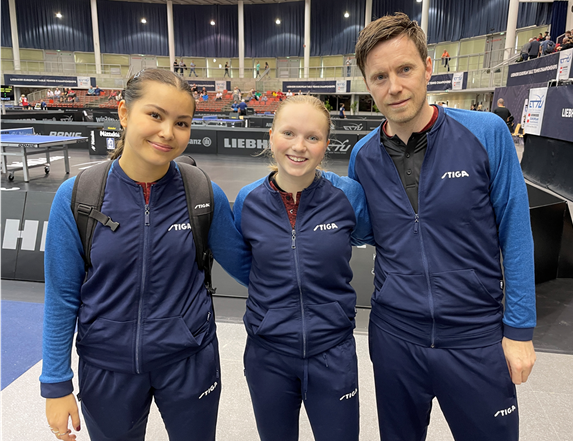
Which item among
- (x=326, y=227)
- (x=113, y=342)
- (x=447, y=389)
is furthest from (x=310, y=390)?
(x=113, y=342)

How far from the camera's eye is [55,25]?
3650 centimetres

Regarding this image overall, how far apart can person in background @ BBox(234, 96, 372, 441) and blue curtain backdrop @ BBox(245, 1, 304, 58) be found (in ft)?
128

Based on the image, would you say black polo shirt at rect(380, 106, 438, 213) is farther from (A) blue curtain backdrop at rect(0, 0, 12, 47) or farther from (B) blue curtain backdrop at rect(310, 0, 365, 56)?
(A) blue curtain backdrop at rect(0, 0, 12, 47)

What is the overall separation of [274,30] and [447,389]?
40.8 metres

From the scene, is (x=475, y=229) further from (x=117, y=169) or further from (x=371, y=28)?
(x=117, y=169)

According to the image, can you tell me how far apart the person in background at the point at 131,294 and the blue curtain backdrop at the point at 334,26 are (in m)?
36.9

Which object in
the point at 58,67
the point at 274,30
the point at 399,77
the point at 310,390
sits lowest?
the point at 310,390

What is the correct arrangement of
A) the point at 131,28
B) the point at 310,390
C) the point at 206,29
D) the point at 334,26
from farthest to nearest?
1. the point at 206,29
2. the point at 131,28
3. the point at 334,26
4. the point at 310,390

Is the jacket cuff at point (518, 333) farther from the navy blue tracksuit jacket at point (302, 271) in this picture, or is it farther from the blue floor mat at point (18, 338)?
the blue floor mat at point (18, 338)

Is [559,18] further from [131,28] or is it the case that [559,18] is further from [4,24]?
[4,24]

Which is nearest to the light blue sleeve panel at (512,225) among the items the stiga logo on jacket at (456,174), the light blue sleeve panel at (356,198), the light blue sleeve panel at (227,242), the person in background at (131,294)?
the stiga logo on jacket at (456,174)

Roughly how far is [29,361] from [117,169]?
7.79ft

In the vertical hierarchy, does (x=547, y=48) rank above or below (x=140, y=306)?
above

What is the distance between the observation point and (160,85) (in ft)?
4.38
